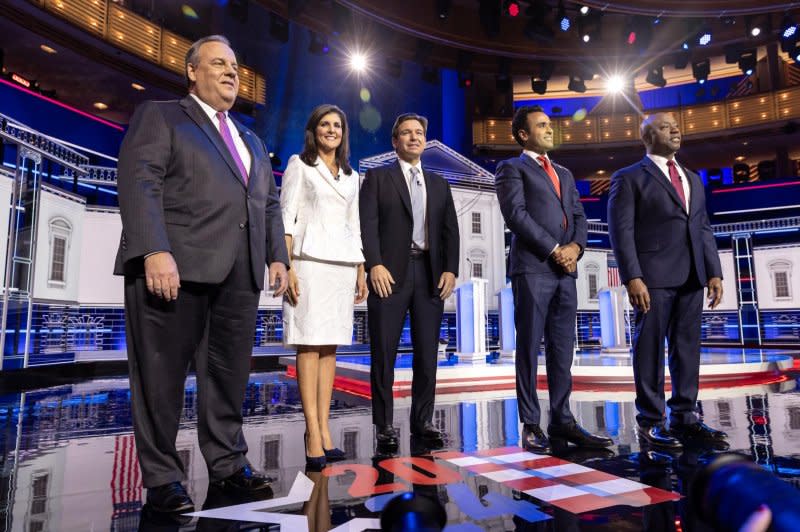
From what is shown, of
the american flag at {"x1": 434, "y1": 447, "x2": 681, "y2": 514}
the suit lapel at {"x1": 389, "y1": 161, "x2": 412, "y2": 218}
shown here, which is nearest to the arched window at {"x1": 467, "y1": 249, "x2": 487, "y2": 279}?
the suit lapel at {"x1": 389, "y1": 161, "x2": 412, "y2": 218}

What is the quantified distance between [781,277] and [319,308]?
47.3ft

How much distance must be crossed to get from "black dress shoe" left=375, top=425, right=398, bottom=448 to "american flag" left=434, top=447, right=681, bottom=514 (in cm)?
25

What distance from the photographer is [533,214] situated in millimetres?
2842

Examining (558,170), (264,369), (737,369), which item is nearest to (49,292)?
(264,369)

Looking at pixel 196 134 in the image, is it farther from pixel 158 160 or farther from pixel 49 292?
pixel 49 292

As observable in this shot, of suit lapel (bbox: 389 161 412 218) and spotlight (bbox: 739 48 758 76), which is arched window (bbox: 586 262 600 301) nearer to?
spotlight (bbox: 739 48 758 76)

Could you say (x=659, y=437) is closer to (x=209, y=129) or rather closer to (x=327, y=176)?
(x=327, y=176)

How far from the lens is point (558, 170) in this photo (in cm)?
299

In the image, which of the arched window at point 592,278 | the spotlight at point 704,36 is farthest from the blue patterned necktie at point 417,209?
the spotlight at point 704,36

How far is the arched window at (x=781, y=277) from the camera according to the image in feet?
41.6

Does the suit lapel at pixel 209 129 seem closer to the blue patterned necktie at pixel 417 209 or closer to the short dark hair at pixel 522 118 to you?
the blue patterned necktie at pixel 417 209

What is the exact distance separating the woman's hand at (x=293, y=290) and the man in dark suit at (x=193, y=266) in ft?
0.57

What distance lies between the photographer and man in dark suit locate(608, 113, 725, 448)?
275 cm

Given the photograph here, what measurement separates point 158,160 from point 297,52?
49.2 ft
